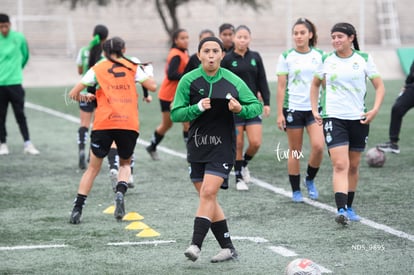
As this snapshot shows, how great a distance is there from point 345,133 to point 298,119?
1374 mm

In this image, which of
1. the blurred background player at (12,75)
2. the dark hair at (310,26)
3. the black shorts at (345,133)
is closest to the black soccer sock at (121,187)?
the black shorts at (345,133)

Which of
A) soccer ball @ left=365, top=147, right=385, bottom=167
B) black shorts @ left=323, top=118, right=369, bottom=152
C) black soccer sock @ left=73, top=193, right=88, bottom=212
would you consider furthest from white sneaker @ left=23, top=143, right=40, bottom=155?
black shorts @ left=323, top=118, right=369, bottom=152

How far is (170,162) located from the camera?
14.2m

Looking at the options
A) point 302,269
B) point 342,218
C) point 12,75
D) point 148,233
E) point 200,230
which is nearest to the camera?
point 302,269

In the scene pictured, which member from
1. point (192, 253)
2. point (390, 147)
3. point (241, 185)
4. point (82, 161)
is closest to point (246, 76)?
point (241, 185)

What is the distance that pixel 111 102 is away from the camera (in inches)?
384

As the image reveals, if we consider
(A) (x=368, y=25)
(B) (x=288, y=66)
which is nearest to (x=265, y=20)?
(A) (x=368, y=25)

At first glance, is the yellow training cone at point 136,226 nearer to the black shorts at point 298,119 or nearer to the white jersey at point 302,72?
the black shorts at point 298,119

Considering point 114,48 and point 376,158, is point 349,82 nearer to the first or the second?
point 114,48

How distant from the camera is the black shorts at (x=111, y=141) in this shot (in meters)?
9.77

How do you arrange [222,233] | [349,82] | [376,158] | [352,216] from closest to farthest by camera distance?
[222,233]
[349,82]
[352,216]
[376,158]

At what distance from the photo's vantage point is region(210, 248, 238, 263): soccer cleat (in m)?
7.82

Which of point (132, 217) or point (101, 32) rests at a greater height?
point (101, 32)

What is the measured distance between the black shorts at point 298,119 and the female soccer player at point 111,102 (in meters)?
1.82
